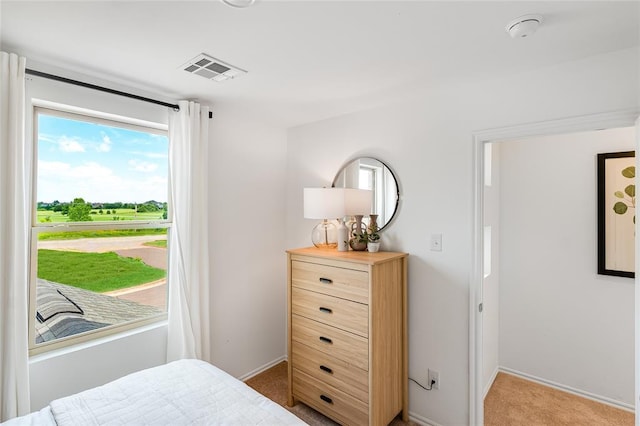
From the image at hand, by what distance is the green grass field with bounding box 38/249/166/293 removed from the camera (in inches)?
79.1

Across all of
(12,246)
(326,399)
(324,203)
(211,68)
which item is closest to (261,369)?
(326,399)

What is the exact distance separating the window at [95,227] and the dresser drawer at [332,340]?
1.10 m

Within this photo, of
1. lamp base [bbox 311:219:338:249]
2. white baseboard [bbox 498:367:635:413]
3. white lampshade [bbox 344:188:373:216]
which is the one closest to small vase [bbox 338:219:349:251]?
white lampshade [bbox 344:188:373:216]

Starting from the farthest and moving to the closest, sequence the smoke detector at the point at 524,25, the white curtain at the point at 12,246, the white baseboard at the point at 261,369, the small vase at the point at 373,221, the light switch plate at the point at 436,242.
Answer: the white baseboard at the point at 261,369 → the small vase at the point at 373,221 → the light switch plate at the point at 436,242 → the white curtain at the point at 12,246 → the smoke detector at the point at 524,25

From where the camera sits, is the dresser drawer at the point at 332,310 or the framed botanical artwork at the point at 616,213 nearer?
the dresser drawer at the point at 332,310

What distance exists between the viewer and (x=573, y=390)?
2.71 meters

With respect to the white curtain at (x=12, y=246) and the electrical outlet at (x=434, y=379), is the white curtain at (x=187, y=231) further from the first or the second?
the electrical outlet at (x=434, y=379)

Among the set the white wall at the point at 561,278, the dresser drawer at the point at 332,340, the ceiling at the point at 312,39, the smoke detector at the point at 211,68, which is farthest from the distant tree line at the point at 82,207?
the white wall at the point at 561,278

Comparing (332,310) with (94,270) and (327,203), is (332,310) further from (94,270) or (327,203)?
(94,270)

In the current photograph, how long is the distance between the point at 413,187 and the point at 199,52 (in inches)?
66.1

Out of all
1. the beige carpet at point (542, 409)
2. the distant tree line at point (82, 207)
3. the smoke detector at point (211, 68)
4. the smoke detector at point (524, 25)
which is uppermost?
the smoke detector at point (211, 68)

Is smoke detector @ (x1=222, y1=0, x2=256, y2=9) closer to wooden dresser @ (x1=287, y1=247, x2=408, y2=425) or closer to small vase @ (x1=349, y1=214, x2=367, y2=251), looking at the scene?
wooden dresser @ (x1=287, y1=247, x2=408, y2=425)

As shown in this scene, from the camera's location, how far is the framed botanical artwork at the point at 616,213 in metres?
2.51

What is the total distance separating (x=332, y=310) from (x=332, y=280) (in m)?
0.22
